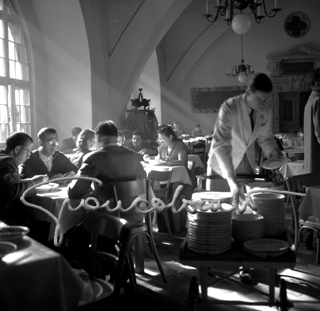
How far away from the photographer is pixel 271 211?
2184 mm

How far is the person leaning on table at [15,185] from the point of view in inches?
124

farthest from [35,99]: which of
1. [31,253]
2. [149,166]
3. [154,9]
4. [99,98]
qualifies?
[31,253]

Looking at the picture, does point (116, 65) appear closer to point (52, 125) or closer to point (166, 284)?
point (52, 125)

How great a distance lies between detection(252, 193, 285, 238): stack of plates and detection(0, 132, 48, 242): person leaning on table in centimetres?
184

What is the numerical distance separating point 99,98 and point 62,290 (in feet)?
22.4

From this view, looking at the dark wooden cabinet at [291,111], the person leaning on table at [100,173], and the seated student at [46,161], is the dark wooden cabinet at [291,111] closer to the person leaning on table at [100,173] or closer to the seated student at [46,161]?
the seated student at [46,161]

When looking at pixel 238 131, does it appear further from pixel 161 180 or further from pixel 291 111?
pixel 291 111

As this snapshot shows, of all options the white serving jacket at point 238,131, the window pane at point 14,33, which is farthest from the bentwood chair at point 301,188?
the window pane at point 14,33

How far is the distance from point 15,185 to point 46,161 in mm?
1268

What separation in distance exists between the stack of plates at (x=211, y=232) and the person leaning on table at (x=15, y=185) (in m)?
1.68

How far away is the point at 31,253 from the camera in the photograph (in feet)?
5.83

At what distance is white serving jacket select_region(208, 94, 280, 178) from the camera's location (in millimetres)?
2814


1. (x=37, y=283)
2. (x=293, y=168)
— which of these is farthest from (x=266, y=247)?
(x=293, y=168)

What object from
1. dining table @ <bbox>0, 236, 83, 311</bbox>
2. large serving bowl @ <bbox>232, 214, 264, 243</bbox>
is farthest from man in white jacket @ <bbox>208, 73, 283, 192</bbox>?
dining table @ <bbox>0, 236, 83, 311</bbox>
